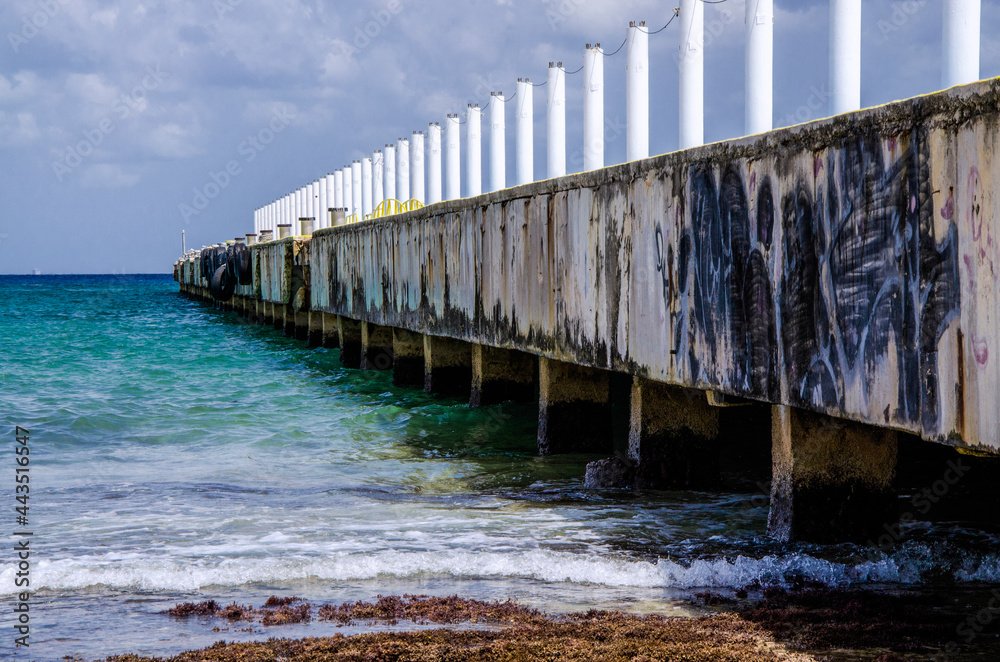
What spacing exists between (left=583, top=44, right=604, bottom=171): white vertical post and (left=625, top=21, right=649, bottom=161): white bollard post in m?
1.72

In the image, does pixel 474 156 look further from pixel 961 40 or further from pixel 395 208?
pixel 961 40

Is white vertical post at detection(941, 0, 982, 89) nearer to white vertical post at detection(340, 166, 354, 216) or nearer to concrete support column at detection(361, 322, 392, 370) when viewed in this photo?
concrete support column at detection(361, 322, 392, 370)

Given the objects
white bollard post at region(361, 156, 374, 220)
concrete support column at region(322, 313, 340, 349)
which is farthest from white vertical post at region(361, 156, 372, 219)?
concrete support column at region(322, 313, 340, 349)

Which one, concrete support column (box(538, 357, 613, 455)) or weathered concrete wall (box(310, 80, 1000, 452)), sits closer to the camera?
weathered concrete wall (box(310, 80, 1000, 452))

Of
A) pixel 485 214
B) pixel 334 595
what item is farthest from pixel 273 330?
pixel 334 595

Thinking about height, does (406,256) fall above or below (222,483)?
above

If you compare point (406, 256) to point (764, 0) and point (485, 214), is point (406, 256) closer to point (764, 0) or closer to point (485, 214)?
point (485, 214)

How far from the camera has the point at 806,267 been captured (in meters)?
6.05

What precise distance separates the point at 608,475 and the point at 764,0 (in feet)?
40.3

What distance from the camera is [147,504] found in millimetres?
9359

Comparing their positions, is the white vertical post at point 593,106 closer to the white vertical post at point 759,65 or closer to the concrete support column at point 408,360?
Answer: the white vertical post at point 759,65

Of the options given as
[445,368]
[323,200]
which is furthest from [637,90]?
[323,200]

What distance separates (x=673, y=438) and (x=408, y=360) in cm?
1006

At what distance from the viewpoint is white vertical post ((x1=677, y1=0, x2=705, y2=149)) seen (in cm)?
2105
